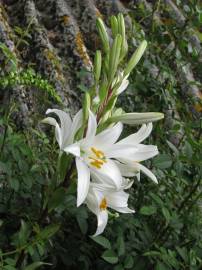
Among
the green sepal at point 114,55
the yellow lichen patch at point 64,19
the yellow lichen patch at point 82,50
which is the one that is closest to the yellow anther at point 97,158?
the green sepal at point 114,55

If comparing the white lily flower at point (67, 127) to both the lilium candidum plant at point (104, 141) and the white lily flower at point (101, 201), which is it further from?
the white lily flower at point (101, 201)

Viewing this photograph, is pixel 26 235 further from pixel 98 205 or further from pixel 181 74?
pixel 181 74

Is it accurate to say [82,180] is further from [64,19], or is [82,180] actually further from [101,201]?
[64,19]

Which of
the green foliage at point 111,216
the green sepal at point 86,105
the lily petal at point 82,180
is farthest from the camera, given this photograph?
the green foliage at point 111,216

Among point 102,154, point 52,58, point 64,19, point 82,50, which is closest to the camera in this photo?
point 102,154

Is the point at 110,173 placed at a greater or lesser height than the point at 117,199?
greater

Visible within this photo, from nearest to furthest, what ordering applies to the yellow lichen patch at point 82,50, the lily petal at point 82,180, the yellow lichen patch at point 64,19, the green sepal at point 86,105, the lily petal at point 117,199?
the lily petal at point 82,180 < the green sepal at point 86,105 < the lily petal at point 117,199 < the yellow lichen patch at point 82,50 < the yellow lichen patch at point 64,19

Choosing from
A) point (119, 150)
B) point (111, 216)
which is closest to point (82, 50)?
point (111, 216)
